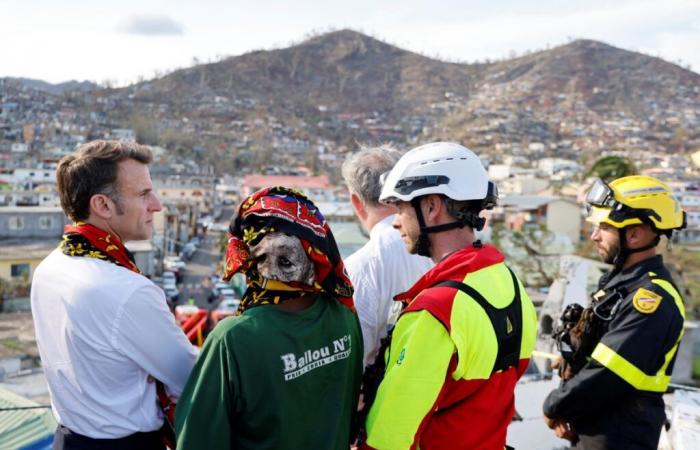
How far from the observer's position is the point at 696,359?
11.1 metres

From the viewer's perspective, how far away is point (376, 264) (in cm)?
228

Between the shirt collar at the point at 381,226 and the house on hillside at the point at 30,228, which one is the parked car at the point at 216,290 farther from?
the shirt collar at the point at 381,226

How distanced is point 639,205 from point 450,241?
100 cm

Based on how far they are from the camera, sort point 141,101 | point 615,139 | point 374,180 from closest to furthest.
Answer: point 374,180 → point 615,139 → point 141,101

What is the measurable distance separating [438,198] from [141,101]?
11910 cm

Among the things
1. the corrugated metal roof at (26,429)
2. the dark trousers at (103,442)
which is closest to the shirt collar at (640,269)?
the dark trousers at (103,442)

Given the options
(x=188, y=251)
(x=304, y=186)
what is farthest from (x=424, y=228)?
(x=304, y=186)

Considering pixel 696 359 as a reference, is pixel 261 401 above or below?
above

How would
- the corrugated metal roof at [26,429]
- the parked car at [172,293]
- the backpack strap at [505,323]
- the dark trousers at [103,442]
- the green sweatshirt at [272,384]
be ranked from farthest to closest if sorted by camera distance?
the parked car at [172,293]
the corrugated metal roof at [26,429]
the dark trousers at [103,442]
the backpack strap at [505,323]
the green sweatshirt at [272,384]

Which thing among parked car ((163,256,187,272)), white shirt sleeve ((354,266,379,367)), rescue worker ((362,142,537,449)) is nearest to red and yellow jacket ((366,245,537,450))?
rescue worker ((362,142,537,449))

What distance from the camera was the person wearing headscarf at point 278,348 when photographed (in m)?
1.48

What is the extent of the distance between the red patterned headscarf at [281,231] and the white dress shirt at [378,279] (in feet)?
1.89

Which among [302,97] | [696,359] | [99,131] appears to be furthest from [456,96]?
[696,359]

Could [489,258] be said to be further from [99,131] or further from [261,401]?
[99,131]
